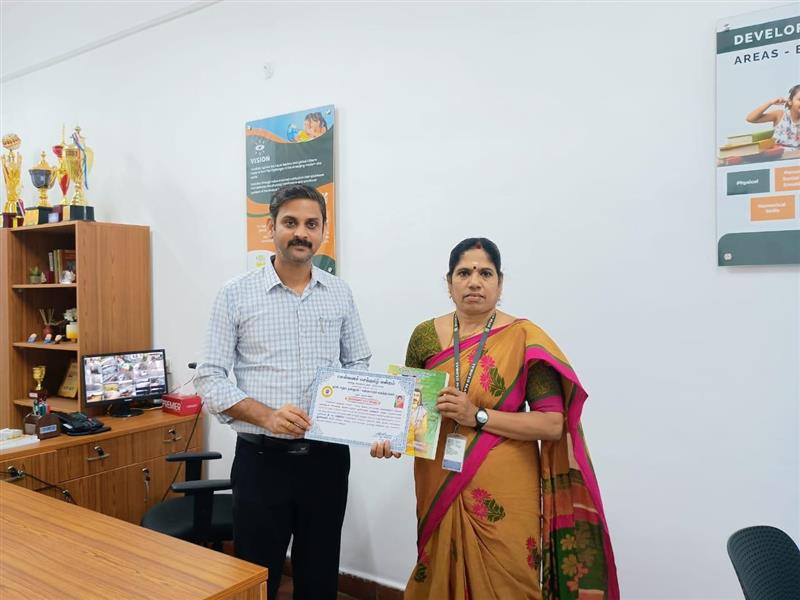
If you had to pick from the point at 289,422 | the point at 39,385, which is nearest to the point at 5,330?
the point at 39,385

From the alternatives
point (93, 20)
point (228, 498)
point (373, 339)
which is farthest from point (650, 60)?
point (93, 20)

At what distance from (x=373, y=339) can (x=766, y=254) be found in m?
1.51

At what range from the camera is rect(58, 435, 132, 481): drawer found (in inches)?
102

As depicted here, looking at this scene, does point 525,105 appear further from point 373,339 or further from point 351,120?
point 373,339

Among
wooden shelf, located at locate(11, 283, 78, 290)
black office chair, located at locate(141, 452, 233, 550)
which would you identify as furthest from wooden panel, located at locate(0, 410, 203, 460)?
wooden shelf, located at locate(11, 283, 78, 290)

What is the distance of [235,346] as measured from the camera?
5.91 ft

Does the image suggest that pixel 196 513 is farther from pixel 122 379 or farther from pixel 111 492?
pixel 122 379

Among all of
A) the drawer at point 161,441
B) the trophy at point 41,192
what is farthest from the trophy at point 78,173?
the drawer at point 161,441

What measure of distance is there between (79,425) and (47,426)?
0.13m

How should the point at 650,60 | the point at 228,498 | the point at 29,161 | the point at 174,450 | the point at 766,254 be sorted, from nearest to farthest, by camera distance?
the point at 766,254, the point at 650,60, the point at 228,498, the point at 174,450, the point at 29,161

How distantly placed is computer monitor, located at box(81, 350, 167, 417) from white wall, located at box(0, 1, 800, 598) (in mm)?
533

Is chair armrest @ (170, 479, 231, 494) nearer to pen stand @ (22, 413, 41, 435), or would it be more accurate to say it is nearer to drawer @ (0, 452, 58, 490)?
drawer @ (0, 452, 58, 490)

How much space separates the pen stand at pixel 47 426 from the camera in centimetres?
263

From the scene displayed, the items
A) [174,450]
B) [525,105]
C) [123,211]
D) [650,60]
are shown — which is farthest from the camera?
[123,211]
